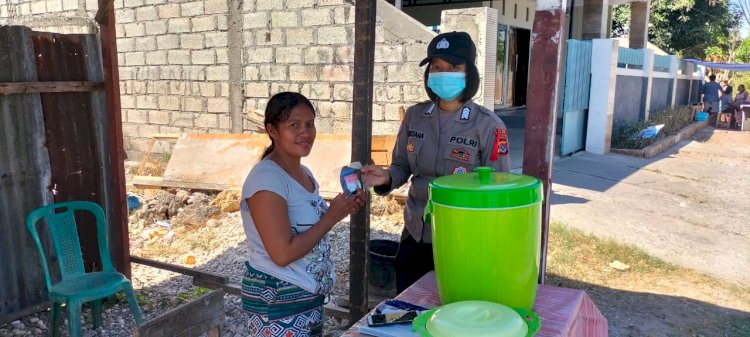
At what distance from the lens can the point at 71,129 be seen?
3.83 m

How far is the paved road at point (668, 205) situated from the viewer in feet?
17.2

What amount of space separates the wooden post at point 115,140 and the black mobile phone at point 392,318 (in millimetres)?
3070

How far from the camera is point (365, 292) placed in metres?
2.88

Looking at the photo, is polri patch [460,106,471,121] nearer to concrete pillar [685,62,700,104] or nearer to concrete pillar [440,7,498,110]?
concrete pillar [440,7,498,110]

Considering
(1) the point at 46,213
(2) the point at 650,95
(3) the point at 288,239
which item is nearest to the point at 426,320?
(3) the point at 288,239

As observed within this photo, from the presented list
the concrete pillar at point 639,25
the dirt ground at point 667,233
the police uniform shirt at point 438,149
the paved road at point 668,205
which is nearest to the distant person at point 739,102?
the concrete pillar at point 639,25

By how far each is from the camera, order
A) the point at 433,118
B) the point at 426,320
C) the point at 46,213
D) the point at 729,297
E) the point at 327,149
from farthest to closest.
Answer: the point at 327,149, the point at 729,297, the point at 46,213, the point at 433,118, the point at 426,320

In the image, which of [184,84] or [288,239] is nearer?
[288,239]

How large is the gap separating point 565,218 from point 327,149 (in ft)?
9.55

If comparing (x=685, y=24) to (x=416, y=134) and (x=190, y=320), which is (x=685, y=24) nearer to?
(x=416, y=134)

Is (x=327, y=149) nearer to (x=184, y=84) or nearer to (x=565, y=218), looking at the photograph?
(x=565, y=218)

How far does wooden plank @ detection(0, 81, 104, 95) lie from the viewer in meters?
3.41

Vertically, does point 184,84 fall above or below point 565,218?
above

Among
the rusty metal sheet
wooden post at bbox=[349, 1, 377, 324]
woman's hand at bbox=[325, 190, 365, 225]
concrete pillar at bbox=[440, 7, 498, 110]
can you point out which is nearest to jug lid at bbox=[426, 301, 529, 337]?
woman's hand at bbox=[325, 190, 365, 225]
